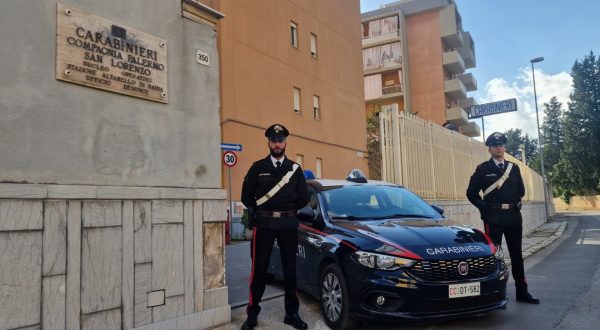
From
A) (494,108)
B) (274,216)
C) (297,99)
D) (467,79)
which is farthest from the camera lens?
(467,79)

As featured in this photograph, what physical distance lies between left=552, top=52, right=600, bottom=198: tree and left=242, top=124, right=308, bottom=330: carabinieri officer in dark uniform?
65.6m

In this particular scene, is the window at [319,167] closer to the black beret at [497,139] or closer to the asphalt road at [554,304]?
the asphalt road at [554,304]

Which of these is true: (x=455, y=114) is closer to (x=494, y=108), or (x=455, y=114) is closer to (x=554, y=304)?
(x=494, y=108)

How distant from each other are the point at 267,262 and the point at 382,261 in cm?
122

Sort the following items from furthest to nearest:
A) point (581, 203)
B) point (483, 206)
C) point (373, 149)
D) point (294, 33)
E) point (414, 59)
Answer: point (581, 203)
point (414, 59)
point (373, 149)
point (294, 33)
point (483, 206)

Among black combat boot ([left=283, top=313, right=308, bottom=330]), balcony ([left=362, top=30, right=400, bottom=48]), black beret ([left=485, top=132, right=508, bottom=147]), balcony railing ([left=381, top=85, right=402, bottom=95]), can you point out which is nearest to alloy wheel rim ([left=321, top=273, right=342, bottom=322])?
black combat boot ([left=283, top=313, right=308, bottom=330])

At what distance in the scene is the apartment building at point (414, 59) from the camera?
4266 cm

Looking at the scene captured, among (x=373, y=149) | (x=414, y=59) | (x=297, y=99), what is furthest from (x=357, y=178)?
(x=414, y=59)

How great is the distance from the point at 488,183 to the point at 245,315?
359 centimetres

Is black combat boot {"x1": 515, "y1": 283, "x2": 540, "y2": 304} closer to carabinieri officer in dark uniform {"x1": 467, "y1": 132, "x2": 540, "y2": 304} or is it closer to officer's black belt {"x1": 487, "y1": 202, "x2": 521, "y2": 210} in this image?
carabinieri officer in dark uniform {"x1": 467, "y1": 132, "x2": 540, "y2": 304}

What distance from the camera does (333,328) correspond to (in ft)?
16.1

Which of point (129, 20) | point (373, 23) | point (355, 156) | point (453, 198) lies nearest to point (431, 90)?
point (373, 23)

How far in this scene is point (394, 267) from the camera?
4504mm

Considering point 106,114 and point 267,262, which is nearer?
point 106,114
